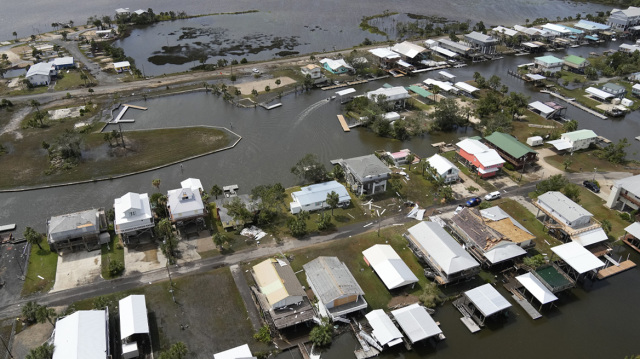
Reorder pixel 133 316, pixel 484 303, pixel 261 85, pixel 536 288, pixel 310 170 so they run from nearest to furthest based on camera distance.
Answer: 1. pixel 133 316
2. pixel 484 303
3. pixel 536 288
4. pixel 310 170
5. pixel 261 85

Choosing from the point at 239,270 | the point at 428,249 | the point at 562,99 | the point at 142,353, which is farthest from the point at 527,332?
the point at 562,99

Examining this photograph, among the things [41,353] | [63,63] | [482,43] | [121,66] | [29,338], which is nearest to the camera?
[41,353]

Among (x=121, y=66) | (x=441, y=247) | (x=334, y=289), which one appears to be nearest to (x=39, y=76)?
(x=121, y=66)

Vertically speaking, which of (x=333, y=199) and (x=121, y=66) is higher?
(x=121, y=66)

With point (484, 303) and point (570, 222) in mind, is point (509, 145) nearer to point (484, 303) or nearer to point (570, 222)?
point (570, 222)

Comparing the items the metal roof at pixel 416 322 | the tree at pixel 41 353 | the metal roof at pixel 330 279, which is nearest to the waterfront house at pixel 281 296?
the metal roof at pixel 330 279

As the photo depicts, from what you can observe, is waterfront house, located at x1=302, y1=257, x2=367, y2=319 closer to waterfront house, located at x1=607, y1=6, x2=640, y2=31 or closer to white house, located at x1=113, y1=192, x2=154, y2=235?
white house, located at x1=113, y1=192, x2=154, y2=235
